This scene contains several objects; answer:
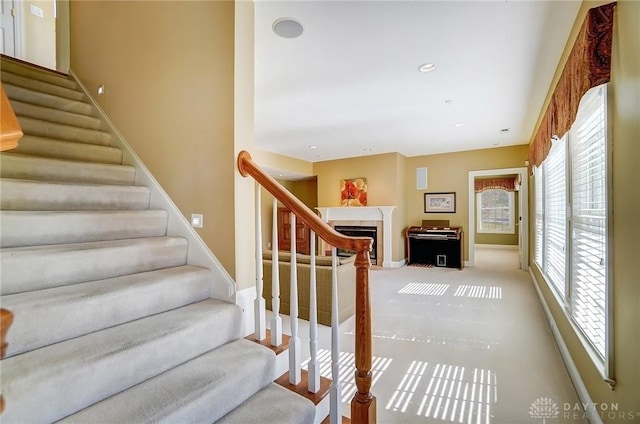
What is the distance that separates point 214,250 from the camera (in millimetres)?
1873

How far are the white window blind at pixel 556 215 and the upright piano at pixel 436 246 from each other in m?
2.29

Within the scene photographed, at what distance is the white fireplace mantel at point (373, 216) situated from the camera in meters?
6.65

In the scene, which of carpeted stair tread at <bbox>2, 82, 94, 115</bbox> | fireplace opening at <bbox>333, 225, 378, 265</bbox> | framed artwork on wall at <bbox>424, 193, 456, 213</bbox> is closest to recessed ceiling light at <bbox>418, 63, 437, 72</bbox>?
carpeted stair tread at <bbox>2, 82, 94, 115</bbox>

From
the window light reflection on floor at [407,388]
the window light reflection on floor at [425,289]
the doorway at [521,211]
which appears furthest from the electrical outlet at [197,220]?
the doorway at [521,211]

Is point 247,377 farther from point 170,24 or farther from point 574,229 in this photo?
point 574,229

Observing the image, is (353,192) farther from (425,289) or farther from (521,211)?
(521,211)

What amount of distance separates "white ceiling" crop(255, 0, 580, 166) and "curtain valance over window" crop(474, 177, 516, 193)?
4.61 meters

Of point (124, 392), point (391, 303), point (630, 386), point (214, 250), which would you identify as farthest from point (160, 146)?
point (391, 303)

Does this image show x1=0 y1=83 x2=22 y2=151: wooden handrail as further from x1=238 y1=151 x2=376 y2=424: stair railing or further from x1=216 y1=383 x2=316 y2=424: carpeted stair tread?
x1=216 y1=383 x2=316 y2=424: carpeted stair tread

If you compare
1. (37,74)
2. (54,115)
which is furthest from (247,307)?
(37,74)

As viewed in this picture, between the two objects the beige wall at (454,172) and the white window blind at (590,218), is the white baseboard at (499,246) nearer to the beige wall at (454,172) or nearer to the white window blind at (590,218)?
the beige wall at (454,172)

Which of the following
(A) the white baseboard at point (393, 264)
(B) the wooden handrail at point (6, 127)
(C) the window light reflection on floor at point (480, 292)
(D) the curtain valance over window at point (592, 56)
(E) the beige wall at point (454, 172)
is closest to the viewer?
(B) the wooden handrail at point (6, 127)

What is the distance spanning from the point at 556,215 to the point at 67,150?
463 cm

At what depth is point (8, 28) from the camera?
11.9 ft
